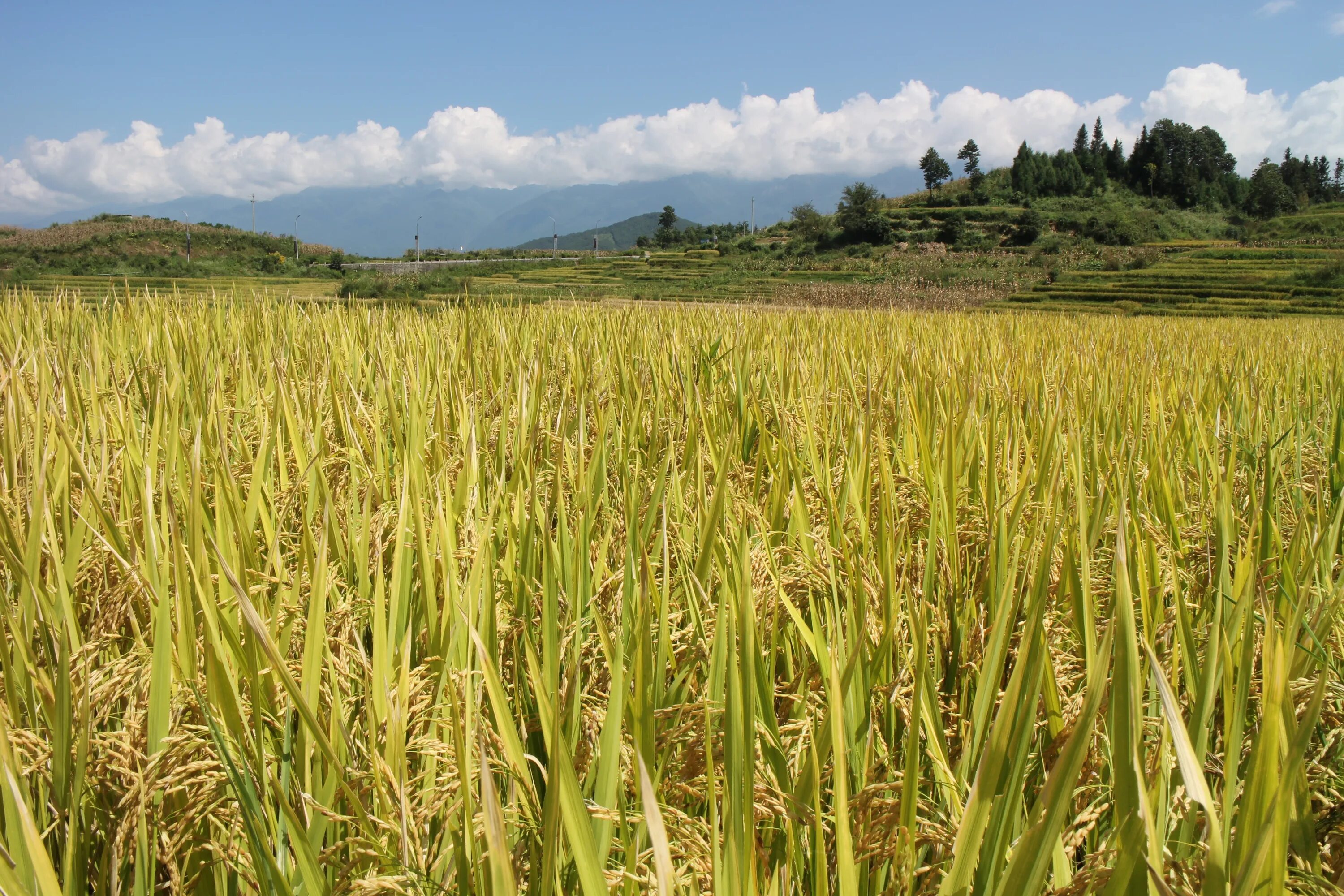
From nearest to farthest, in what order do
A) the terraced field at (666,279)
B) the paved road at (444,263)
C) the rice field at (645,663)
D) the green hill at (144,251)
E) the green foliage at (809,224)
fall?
the rice field at (645,663) < the green hill at (144,251) < the terraced field at (666,279) < the paved road at (444,263) < the green foliage at (809,224)

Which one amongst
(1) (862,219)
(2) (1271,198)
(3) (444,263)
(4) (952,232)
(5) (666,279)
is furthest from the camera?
(2) (1271,198)

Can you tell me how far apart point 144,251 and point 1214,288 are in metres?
42.6

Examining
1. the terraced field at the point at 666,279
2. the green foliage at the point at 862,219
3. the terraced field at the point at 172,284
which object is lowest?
the terraced field at the point at 172,284

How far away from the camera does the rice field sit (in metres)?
0.50

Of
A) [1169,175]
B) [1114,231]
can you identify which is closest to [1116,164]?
[1169,175]

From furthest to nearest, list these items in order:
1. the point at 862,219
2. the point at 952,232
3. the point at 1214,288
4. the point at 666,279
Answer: the point at 862,219 → the point at 952,232 → the point at 666,279 → the point at 1214,288

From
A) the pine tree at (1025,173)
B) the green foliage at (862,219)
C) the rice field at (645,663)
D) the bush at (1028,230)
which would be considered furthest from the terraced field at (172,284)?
the pine tree at (1025,173)

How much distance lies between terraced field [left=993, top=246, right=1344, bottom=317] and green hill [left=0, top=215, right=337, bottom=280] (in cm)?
2632

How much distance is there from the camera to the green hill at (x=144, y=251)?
73.8 feet

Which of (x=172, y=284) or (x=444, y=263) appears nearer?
(x=172, y=284)

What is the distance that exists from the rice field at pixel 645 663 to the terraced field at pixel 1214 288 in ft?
81.2

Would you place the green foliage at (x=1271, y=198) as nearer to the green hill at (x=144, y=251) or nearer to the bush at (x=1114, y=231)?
the bush at (x=1114, y=231)

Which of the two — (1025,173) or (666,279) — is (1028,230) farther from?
(666,279)

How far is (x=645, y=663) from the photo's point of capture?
0.61 meters
